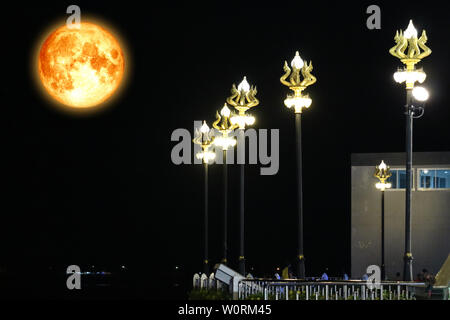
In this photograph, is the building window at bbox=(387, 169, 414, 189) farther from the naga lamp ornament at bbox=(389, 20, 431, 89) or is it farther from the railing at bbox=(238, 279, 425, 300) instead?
the naga lamp ornament at bbox=(389, 20, 431, 89)

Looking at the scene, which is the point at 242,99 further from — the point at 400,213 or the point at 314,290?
the point at 400,213

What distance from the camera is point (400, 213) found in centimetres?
5050

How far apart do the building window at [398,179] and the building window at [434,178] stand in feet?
4.73

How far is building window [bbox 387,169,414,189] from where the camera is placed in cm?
5116

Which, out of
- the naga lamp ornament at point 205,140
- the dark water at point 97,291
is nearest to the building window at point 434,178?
the naga lamp ornament at point 205,140

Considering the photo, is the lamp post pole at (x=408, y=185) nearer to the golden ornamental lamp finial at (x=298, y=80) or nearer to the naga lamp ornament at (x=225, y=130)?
the golden ornamental lamp finial at (x=298, y=80)

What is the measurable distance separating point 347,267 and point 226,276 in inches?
2558

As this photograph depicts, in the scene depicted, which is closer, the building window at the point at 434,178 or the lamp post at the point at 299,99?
the lamp post at the point at 299,99

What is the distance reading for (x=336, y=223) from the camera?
109188 mm

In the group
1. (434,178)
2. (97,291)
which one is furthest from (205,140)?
(97,291)

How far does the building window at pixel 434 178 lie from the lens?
49.7 meters

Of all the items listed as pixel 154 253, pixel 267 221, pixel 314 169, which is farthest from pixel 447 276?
pixel 154 253

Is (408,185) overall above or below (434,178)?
below

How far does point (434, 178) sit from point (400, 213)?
283 cm
